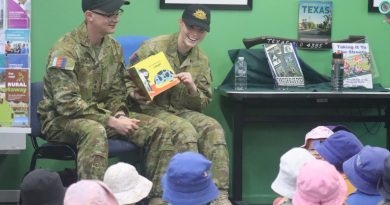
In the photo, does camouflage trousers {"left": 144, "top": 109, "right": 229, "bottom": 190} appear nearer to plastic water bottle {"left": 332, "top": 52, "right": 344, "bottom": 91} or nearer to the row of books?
the row of books

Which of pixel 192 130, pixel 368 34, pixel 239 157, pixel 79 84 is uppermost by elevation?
pixel 368 34

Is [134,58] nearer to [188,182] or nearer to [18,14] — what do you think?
[18,14]

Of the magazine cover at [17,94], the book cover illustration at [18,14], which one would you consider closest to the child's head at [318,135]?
the magazine cover at [17,94]

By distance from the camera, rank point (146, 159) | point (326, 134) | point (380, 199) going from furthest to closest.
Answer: point (146, 159)
point (326, 134)
point (380, 199)

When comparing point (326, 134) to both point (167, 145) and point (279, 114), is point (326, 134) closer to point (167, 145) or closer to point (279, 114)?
point (167, 145)

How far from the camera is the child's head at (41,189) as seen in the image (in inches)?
73.9

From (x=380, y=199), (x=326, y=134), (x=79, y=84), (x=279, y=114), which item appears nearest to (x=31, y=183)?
(x=380, y=199)

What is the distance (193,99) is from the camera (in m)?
3.50

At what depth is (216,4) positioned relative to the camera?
13.4 ft

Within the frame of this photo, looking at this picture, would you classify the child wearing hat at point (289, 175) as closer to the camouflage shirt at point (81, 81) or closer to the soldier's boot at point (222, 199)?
the soldier's boot at point (222, 199)

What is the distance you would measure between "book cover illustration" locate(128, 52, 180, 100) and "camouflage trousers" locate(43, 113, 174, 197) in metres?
0.17

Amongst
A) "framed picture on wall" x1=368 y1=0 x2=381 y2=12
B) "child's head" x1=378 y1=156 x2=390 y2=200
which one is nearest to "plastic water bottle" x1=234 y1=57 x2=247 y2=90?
"framed picture on wall" x1=368 y1=0 x2=381 y2=12

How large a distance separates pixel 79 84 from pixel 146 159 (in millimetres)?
559

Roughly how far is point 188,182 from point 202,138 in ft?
4.48
